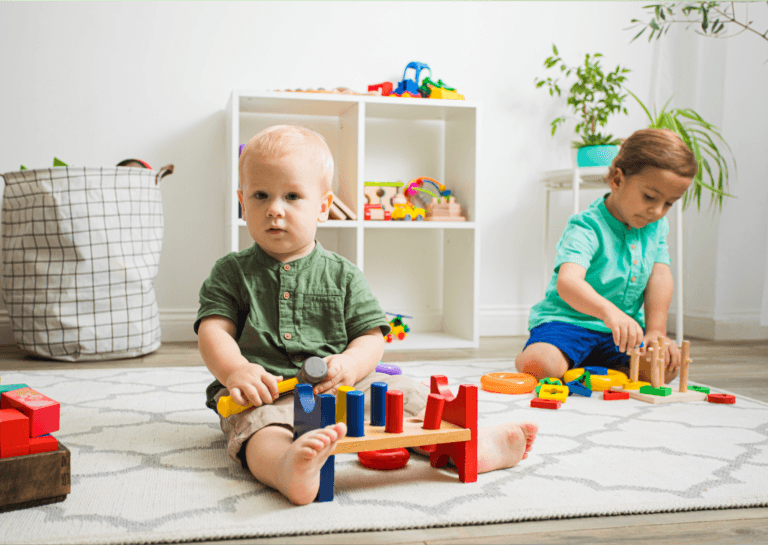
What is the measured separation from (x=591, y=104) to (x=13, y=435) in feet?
6.92

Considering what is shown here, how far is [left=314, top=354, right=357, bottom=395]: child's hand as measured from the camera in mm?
802

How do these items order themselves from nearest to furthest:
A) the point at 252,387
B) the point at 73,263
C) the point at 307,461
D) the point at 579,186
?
1. the point at 307,461
2. the point at 252,387
3. the point at 73,263
4. the point at 579,186

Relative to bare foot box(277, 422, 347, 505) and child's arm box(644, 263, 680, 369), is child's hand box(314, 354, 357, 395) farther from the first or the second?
child's arm box(644, 263, 680, 369)

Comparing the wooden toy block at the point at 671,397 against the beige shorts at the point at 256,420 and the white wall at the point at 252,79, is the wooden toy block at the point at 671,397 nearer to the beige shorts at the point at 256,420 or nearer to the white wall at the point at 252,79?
the beige shorts at the point at 256,420

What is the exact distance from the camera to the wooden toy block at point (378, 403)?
0.75 meters

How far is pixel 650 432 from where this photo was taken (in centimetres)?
102

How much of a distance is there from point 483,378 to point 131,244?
1002mm

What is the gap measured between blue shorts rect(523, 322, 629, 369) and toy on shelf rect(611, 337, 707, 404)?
5.1 inches

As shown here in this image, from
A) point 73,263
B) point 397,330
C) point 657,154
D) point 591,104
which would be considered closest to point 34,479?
point 73,263

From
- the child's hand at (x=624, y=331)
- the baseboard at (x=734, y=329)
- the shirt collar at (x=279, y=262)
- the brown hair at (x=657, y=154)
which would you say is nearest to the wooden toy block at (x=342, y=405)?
the shirt collar at (x=279, y=262)

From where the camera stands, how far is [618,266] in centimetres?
144

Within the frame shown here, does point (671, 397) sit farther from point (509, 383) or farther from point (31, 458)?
point (31, 458)

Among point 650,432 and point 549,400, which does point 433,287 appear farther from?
point 650,432

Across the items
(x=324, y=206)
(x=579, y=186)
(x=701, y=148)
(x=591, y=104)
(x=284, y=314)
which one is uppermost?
(x=591, y=104)
